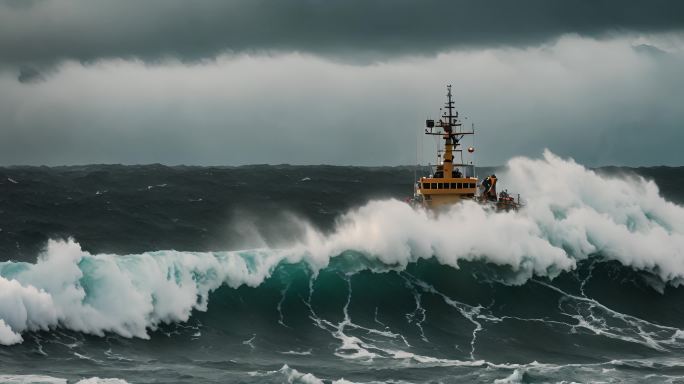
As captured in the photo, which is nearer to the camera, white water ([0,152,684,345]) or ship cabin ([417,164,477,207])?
white water ([0,152,684,345])

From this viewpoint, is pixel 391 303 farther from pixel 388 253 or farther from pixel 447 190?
pixel 447 190

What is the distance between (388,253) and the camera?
52531mm

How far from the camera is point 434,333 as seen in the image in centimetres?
4547

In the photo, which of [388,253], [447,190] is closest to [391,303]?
[388,253]

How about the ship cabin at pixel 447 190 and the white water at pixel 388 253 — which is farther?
the ship cabin at pixel 447 190

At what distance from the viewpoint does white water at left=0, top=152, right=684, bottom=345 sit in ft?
139

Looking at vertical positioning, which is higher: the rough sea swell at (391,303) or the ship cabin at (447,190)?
the ship cabin at (447,190)

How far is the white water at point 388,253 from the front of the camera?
42.3 meters

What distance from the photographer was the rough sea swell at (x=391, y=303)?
39.3m

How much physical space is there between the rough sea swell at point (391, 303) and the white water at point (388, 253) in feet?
0.25

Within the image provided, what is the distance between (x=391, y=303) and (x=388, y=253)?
13.7ft

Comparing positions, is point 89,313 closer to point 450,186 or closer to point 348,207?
point 450,186

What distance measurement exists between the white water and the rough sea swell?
0.08 m

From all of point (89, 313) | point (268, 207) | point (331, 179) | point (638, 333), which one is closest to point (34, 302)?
point (89, 313)
